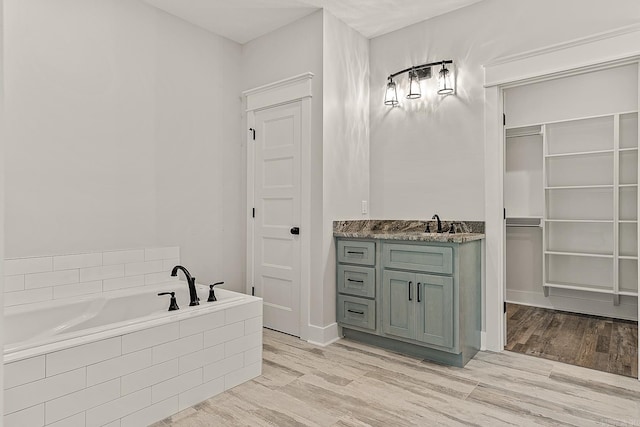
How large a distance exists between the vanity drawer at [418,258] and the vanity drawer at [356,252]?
112 mm

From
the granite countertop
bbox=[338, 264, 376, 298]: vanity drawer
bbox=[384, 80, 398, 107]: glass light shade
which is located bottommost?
bbox=[338, 264, 376, 298]: vanity drawer

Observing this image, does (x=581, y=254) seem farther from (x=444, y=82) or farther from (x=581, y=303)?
(x=444, y=82)

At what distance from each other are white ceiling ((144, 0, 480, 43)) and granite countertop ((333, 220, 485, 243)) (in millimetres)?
1713

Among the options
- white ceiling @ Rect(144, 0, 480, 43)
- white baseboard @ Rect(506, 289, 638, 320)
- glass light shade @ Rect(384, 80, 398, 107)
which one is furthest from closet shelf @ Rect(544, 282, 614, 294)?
white ceiling @ Rect(144, 0, 480, 43)

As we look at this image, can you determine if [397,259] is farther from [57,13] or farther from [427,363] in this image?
[57,13]

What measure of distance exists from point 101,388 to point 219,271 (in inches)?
73.6

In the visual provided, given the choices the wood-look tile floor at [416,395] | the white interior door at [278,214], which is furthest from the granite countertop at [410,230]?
the wood-look tile floor at [416,395]

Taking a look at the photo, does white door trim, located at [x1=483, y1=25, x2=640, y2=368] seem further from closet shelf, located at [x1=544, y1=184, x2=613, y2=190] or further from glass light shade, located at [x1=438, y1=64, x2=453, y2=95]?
closet shelf, located at [x1=544, y1=184, x2=613, y2=190]

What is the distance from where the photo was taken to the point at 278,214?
3.62 metres

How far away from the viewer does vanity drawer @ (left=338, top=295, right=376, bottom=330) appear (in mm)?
3155

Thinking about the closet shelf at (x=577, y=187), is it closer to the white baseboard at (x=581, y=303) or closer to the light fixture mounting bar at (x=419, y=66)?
the white baseboard at (x=581, y=303)

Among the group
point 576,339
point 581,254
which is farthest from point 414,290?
point 581,254

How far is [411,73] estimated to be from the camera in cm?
341

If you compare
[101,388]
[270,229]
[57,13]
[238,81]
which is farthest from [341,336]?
[57,13]
